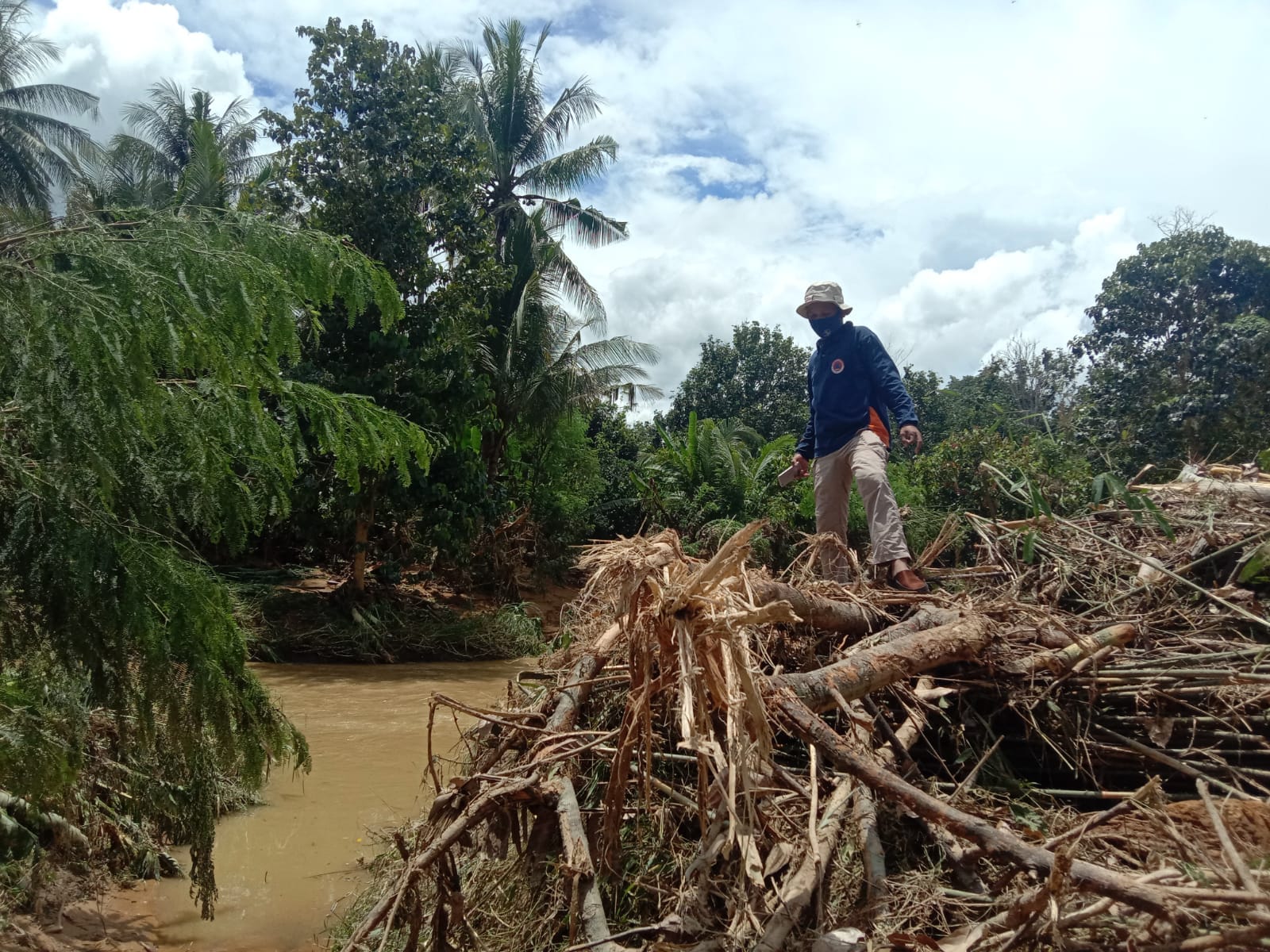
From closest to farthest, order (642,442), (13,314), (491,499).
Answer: (13,314), (491,499), (642,442)

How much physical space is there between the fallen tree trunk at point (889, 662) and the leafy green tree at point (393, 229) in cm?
901

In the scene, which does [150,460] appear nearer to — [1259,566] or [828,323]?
[828,323]

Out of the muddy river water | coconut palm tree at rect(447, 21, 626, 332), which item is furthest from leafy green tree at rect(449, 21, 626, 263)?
the muddy river water

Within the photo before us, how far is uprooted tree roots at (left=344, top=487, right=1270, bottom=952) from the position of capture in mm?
1812

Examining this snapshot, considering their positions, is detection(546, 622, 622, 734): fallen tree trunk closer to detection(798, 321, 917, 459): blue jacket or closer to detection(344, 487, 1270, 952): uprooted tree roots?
detection(344, 487, 1270, 952): uprooted tree roots

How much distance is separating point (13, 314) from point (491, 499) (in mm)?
10473

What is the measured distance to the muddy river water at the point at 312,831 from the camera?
3908mm

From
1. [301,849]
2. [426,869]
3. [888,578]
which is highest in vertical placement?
[888,578]

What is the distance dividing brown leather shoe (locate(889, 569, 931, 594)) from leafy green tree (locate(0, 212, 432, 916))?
96.9 inches

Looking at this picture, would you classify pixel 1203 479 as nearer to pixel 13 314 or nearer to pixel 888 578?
pixel 888 578

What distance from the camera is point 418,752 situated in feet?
22.6

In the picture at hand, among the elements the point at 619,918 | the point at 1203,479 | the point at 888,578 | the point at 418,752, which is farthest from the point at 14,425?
the point at 1203,479

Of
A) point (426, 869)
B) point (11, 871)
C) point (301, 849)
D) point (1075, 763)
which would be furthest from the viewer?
point (301, 849)

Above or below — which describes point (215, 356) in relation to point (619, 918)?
above
